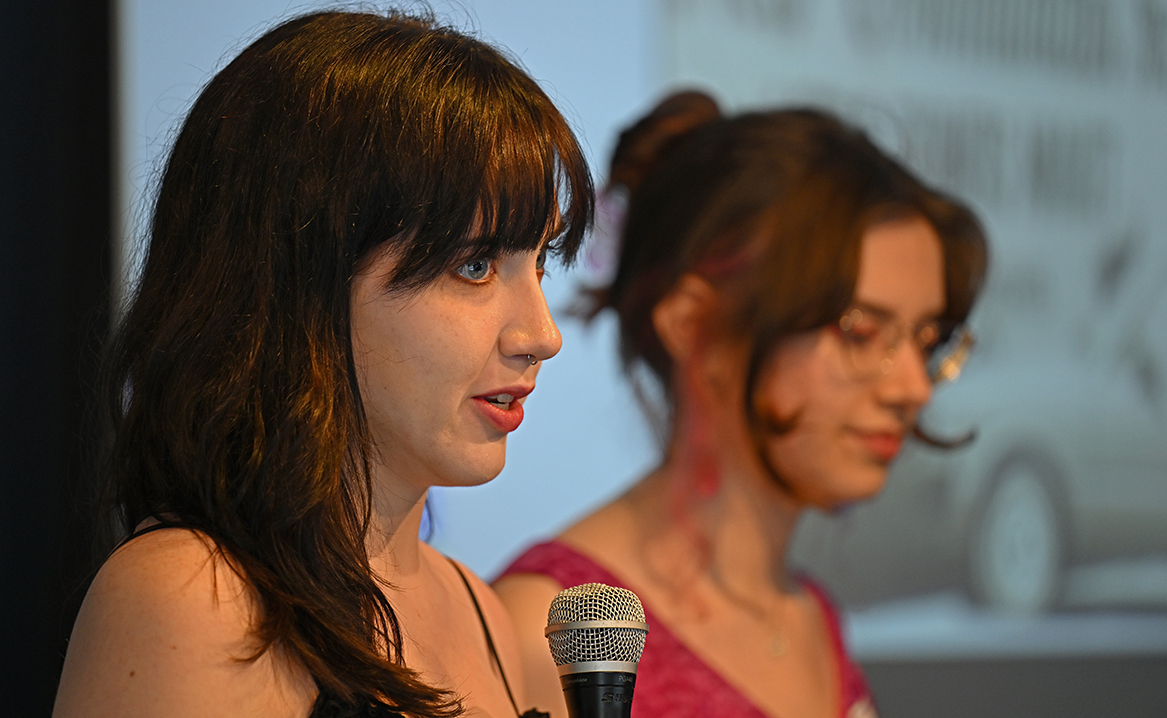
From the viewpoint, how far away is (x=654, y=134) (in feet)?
7.16

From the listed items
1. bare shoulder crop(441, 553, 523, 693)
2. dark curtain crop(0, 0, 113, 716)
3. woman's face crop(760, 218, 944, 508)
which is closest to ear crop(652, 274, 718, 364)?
woman's face crop(760, 218, 944, 508)

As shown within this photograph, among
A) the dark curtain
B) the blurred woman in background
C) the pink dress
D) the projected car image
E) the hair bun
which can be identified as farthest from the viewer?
the projected car image

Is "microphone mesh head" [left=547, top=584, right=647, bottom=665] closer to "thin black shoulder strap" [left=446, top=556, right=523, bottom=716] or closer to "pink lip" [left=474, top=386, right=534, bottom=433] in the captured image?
"pink lip" [left=474, top=386, right=534, bottom=433]

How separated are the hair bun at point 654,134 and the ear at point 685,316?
0.23 m

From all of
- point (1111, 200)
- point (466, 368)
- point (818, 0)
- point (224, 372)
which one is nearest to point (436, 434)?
point (466, 368)

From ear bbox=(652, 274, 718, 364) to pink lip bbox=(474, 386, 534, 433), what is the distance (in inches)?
39.7

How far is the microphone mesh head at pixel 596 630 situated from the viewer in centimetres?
100

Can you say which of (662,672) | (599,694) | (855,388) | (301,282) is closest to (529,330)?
(301,282)

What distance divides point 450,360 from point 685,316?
110 centimetres

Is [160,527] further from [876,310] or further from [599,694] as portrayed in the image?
[876,310]

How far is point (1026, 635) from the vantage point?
252 cm

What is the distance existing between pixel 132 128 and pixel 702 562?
1.24m

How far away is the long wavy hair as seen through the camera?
0.98 m

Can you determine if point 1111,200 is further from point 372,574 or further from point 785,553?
point 372,574
